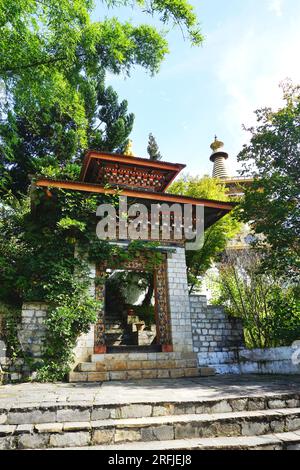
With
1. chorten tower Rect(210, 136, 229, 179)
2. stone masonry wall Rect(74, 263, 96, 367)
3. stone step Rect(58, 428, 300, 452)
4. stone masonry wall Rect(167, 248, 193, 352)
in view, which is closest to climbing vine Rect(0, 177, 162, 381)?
stone masonry wall Rect(74, 263, 96, 367)

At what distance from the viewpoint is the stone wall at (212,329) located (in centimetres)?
896

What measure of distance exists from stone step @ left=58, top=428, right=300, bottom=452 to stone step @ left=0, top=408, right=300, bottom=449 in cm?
8

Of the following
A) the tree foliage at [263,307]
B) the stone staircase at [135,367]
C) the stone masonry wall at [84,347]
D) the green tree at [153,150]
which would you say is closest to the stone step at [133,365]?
the stone staircase at [135,367]

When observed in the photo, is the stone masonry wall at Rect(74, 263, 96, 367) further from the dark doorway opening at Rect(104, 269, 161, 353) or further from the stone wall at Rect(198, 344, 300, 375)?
the stone wall at Rect(198, 344, 300, 375)

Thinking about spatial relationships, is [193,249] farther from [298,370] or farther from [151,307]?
[298,370]

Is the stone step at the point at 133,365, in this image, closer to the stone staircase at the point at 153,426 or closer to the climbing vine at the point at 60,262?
the climbing vine at the point at 60,262

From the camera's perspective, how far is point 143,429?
3.33m

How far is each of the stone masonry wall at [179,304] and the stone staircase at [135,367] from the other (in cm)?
36

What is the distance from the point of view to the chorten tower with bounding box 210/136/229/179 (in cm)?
3588

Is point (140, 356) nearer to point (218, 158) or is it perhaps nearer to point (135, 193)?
point (135, 193)

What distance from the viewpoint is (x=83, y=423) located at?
3404mm

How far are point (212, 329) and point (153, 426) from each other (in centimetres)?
612

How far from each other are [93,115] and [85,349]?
42.2 feet

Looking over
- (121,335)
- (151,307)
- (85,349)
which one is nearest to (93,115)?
(151,307)
